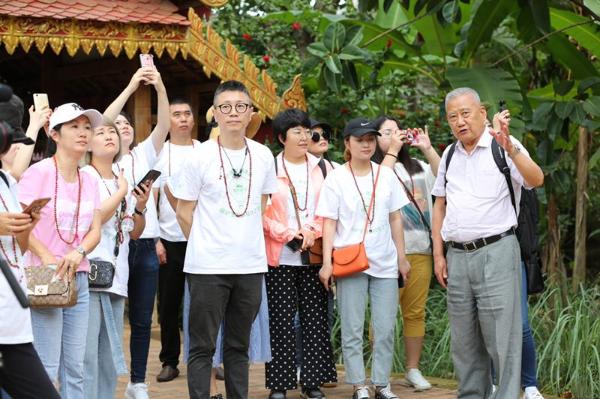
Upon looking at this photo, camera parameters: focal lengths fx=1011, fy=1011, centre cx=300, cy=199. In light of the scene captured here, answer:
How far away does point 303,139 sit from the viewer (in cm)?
765

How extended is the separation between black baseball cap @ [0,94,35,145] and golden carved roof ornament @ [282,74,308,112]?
5419 mm

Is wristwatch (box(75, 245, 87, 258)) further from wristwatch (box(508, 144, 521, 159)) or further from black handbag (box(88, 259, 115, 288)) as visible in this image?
wristwatch (box(508, 144, 521, 159))

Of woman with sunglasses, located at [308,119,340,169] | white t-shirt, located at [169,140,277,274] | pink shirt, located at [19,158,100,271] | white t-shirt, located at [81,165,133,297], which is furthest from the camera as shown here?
woman with sunglasses, located at [308,119,340,169]

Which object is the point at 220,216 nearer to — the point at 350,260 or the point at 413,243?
the point at 350,260

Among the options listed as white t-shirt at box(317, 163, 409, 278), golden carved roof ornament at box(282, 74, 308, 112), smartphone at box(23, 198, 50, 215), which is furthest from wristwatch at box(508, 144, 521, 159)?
golden carved roof ornament at box(282, 74, 308, 112)

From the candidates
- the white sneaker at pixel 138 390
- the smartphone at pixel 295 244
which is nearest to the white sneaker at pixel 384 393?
the smartphone at pixel 295 244

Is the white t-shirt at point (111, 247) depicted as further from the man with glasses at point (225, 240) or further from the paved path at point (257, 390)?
the paved path at point (257, 390)

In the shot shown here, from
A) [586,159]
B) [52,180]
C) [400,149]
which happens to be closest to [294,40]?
[586,159]

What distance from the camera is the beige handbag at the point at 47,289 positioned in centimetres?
539

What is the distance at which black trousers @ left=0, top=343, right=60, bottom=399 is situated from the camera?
14.5ft

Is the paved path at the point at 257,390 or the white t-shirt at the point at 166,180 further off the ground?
the white t-shirt at the point at 166,180

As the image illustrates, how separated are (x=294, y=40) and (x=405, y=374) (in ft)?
23.3

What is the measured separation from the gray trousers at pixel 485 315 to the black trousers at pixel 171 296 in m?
2.47

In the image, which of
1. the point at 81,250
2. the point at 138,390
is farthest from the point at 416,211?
the point at 81,250
